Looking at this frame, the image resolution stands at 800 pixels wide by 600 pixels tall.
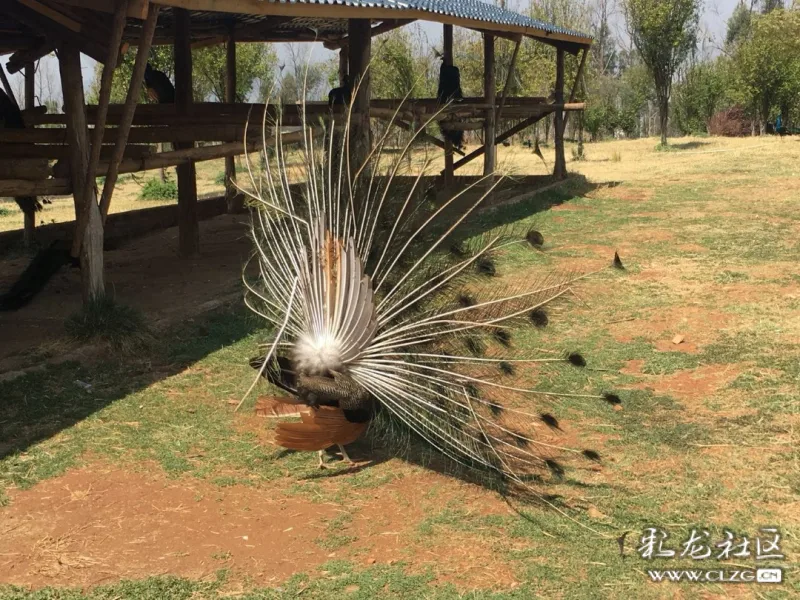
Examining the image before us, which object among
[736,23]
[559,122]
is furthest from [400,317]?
[736,23]

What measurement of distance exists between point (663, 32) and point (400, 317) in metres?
27.0

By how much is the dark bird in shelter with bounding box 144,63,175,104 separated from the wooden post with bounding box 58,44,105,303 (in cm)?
499

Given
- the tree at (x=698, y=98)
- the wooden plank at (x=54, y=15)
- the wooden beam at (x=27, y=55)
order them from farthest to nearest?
the tree at (x=698, y=98)
the wooden beam at (x=27, y=55)
the wooden plank at (x=54, y=15)

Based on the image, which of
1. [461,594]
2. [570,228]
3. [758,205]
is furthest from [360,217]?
[758,205]

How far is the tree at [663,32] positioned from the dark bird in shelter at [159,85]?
20986 mm

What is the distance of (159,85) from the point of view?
12.5m

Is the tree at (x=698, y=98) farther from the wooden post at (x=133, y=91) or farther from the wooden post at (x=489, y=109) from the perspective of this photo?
the wooden post at (x=133, y=91)

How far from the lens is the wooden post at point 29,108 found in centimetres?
1182

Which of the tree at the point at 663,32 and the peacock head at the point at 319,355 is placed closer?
the peacock head at the point at 319,355

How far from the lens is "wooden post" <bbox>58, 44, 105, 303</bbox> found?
7453mm

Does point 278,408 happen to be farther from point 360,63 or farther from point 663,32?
point 663,32

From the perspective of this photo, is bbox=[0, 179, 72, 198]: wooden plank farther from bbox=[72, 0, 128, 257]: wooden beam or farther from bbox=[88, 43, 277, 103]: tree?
bbox=[88, 43, 277, 103]: tree

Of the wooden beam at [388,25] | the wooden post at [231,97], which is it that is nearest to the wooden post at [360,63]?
the wooden beam at [388,25]

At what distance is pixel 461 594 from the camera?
386cm
